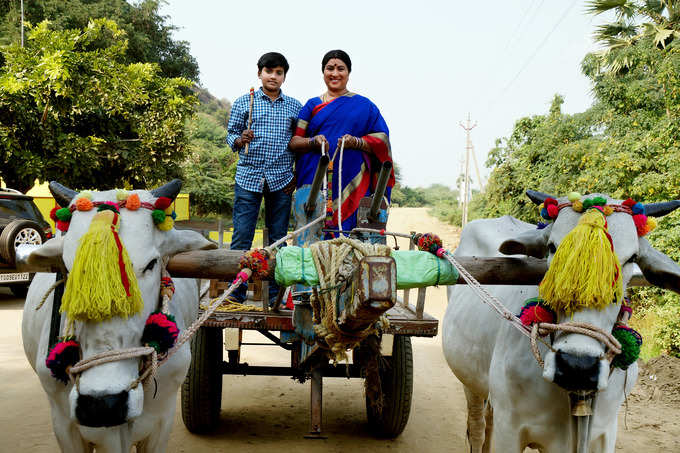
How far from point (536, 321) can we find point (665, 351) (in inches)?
226

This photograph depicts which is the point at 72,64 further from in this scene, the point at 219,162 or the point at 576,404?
the point at 219,162

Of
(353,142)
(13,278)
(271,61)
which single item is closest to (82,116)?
(13,278)

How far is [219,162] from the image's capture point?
88.8 ft

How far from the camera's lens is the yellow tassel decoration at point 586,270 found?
2.16m

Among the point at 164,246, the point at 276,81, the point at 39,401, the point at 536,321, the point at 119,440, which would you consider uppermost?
the point at 276,81

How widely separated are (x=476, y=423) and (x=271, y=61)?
3.14m

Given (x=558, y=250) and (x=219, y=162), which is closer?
(x=558, y=250)

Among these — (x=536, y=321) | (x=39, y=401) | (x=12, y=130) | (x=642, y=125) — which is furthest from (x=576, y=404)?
(x=12, y=130)

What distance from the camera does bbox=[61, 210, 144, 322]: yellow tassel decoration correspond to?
207 centimetres

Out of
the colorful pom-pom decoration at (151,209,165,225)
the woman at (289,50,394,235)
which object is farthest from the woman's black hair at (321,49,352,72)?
the colorful pom-pom decoration at (151,209,165,225)

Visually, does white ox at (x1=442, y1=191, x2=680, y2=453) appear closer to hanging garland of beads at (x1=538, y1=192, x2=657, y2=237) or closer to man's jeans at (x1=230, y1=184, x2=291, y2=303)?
hanging garland of beads at (x1=538, y1=192, x2=657, y2=237)

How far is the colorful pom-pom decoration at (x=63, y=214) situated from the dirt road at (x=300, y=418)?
9.13ft

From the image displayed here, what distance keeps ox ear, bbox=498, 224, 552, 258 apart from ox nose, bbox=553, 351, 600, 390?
27.3 inches

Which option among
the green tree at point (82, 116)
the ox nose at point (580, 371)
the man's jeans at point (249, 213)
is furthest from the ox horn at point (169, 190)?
the green tree at point (82, 116)
